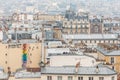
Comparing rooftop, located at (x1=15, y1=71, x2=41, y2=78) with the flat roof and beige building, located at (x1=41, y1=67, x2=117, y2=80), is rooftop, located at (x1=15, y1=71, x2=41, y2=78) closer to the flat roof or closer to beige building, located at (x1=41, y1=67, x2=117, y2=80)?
the flat roof

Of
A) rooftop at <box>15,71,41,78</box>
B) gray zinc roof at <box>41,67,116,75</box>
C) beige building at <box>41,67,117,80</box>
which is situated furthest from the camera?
rooftop at <box>15,71,41,78</box>

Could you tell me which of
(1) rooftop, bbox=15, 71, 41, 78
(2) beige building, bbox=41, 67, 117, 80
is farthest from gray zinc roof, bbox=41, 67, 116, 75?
(1) rooftop, bbox=15, 71, 41, 78

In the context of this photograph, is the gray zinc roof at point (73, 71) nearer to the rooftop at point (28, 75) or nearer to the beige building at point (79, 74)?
the beige building at point (79, 74)

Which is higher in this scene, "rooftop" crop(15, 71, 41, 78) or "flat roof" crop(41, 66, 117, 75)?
"flat roof" crop(41, 66, 117, 75)

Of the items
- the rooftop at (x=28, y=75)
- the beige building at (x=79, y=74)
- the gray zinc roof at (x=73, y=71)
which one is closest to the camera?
the beige building at (x=79, y=74)

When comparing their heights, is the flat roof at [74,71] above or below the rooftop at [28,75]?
Result: above

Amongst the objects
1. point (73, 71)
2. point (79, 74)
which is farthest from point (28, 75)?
point (79, 74)

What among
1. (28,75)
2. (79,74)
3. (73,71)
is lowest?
(28,75)

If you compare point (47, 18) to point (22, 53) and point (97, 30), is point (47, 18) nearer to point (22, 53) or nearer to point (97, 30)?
point (97, 30)

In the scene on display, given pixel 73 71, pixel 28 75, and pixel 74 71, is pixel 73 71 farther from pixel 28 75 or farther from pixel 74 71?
pixel 28 75

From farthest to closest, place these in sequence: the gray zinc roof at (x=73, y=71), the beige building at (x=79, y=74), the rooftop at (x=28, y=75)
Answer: the rooftop at (x=28, y=75), the gray zinc roof at (x=73, y=71), the beige building at (x=79, y=74)

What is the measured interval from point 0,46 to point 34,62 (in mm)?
3457

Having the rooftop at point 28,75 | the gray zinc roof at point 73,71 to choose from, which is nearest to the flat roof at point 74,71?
the gray zinc roof at point 73,71

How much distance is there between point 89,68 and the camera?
40.5 meters
